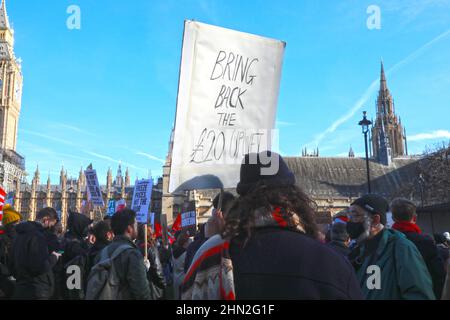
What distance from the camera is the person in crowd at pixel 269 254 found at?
69.9 inches

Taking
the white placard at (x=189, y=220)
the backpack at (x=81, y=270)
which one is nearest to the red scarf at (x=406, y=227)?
the backpack at (x=81, y=270)

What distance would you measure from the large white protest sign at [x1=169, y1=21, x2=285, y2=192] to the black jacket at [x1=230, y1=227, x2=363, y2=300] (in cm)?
164

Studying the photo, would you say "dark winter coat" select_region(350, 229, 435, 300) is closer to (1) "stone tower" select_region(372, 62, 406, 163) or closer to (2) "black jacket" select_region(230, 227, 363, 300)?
(2) "black jacket" select_region(230, 227, 363, 300)

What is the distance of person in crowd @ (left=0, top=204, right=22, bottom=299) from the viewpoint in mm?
6149

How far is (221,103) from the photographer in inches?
143

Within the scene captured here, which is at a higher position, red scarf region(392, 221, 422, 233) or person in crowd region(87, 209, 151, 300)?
red scarf region(392, 221, 422, 233)

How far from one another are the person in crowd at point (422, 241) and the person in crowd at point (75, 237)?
4213 millimetres

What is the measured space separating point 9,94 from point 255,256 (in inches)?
3749

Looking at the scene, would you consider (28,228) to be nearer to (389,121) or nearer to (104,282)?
(104,282)

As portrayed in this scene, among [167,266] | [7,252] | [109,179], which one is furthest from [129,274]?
[109,179]

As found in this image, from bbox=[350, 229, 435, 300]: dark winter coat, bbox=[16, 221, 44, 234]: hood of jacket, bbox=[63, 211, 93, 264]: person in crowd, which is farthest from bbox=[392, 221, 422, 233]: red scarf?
bbox=[16, 221, 44, 234]: hood of jacket

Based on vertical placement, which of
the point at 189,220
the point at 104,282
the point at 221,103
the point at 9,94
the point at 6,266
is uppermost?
the point at 9,94
